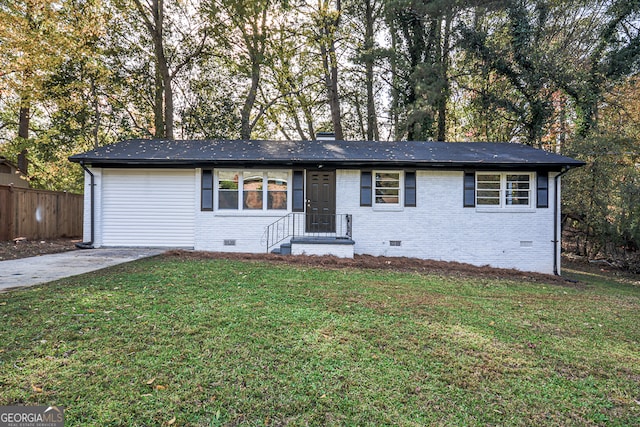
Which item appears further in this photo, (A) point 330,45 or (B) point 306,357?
(A) point 330,45

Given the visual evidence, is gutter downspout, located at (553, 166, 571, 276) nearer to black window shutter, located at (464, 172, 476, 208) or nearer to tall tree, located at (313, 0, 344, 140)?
black window shutter, located at (464, 172, 476, 208)

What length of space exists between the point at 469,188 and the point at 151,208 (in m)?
10.3

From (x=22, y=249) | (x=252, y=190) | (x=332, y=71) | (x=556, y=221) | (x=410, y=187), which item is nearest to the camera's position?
(x=22, y=249)

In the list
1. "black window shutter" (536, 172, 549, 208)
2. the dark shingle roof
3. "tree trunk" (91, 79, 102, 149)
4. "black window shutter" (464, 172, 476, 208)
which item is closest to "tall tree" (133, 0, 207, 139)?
"tree trunk" (91, 79, 102, 149)

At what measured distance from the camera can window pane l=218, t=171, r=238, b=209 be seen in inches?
388

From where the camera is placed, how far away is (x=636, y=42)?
13.1 meters

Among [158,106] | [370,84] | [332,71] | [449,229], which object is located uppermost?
[332,71]

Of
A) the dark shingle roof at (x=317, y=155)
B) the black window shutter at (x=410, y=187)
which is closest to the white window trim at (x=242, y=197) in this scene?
the dark shingle roof at (x=317, y=155)

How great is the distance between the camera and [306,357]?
9.37ft

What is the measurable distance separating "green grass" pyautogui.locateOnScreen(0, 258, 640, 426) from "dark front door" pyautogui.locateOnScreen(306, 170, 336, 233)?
191 inches

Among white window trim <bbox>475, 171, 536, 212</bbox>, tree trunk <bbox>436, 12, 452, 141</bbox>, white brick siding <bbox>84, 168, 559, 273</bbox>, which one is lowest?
white brick siding <bbox>84, 168, 559, 273</bbox>

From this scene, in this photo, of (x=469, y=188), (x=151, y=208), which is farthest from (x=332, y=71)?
(x=151, y=208)

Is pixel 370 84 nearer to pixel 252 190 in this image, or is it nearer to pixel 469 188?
pixel 469 188

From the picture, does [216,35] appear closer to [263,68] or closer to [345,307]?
[263,68]
